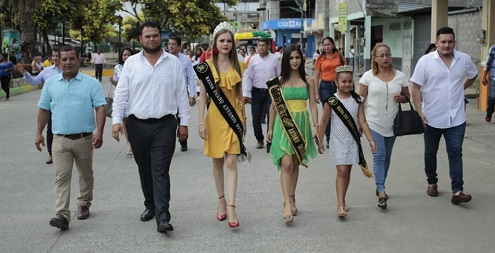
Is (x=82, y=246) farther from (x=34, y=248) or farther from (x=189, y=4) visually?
(x=189, y=4)

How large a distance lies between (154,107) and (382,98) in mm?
2356

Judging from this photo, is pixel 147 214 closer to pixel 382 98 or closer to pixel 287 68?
pixel 287 68

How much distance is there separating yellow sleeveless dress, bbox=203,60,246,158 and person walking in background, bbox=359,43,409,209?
1487 mm

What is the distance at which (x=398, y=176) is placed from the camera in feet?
25.1

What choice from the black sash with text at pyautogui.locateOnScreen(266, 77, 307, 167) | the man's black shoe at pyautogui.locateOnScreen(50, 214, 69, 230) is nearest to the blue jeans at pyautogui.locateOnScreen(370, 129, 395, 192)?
the black sash with text at pyautogui.locateOnScreen(266, 77, 307, 167)

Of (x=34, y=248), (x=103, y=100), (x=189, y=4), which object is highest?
(x=189, y=4)

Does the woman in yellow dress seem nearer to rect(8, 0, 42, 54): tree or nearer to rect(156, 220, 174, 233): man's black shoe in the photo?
rect(156, 220, 174, 233): man's black shoe

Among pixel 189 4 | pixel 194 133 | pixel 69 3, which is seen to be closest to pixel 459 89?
pixel 194 133

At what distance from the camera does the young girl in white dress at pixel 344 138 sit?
18.9 ft

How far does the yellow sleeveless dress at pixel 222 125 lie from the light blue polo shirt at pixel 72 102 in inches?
39.7

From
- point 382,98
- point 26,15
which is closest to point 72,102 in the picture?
point 382,98

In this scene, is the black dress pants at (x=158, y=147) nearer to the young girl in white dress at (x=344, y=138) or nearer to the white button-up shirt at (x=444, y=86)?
the young girl in white dress at (x=344, y=138)

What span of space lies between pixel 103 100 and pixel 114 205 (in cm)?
132

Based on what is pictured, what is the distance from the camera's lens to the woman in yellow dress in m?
5.55
